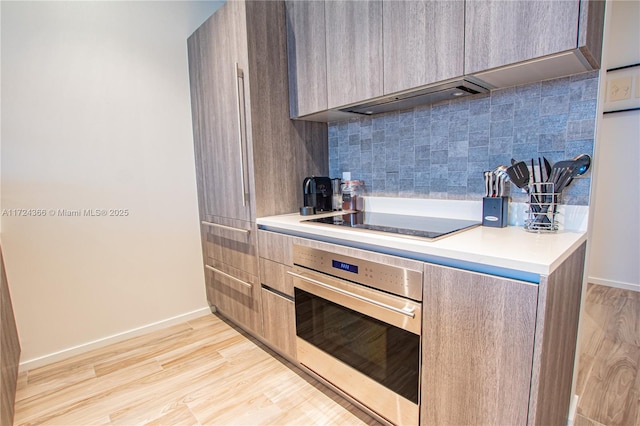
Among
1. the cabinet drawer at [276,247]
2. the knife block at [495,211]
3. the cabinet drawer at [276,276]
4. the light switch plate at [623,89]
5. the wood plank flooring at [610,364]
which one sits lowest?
the wood plank flooring at [610,364]

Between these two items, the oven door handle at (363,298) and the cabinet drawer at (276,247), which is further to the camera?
the cabinet drawer at (276,247)

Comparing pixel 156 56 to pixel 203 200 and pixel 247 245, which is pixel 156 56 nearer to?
pixel 203 200

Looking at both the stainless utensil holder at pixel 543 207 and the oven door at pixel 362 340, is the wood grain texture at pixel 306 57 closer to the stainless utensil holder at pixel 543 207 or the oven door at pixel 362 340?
the oven door at pixel 362 340

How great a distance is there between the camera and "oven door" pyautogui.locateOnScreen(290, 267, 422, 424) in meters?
1.19

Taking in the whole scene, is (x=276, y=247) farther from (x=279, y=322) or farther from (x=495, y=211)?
(x=495, y=211)

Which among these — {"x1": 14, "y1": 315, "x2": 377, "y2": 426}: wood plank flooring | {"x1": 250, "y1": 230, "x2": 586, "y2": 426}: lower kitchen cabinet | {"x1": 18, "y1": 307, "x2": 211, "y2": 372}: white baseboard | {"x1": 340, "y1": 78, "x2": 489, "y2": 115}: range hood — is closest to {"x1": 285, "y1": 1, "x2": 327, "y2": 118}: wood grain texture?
{"x1": 340, "y1": 78, "x2": 489, "y2": 115}: range hood

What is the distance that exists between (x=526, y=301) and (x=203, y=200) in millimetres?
2161

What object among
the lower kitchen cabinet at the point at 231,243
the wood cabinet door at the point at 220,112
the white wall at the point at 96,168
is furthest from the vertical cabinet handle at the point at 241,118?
the white wall at the point at 96,168

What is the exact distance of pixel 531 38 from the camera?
1058 mm

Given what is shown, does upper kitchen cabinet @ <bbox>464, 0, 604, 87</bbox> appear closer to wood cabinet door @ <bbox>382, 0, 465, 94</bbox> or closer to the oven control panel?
wood cabinet door @ <bbox>382, 0, 465, 94</bbox>

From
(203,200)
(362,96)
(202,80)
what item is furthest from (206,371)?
(202,80)

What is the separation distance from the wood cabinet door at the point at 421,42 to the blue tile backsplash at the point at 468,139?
13.9 inches

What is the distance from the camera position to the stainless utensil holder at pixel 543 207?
3.99 ft

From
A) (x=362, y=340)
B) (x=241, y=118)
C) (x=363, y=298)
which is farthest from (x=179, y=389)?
(x=241, y=118)
